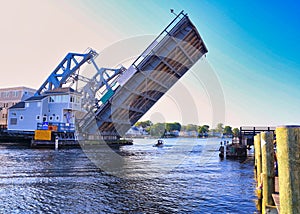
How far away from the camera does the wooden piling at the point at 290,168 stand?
2475 millimetres

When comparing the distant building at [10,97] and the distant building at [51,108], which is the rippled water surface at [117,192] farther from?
the distant building at [10,97]

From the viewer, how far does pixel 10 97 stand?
38125 mm

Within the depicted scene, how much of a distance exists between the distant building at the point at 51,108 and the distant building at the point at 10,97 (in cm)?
904

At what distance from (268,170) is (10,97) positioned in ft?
136

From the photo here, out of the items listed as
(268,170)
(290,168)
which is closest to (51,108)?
(268,170)

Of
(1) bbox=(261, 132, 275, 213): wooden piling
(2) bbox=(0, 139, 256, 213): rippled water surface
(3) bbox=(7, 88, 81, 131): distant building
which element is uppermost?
(3) bbox=(7, 88, 81, 131): distant building

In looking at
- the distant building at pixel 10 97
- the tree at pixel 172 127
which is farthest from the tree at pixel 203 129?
the distant building at pixel 10 97

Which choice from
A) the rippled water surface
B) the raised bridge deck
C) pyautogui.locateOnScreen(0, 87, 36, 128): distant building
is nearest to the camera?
the rippled water surface

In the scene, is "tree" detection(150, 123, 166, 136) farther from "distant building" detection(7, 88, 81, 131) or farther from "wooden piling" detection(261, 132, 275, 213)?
"wooden piling" detection(261, 132, 275, 213)

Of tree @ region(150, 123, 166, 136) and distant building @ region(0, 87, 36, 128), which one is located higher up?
distant building @ region(0, 87, 36, 128)

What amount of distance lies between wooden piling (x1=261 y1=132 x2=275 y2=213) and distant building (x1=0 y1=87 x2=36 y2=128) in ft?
122

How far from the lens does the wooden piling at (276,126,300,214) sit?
247 centimetres

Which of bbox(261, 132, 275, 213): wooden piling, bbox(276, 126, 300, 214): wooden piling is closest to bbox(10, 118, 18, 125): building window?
bbox(261, 132, 275, 213): wooden piling

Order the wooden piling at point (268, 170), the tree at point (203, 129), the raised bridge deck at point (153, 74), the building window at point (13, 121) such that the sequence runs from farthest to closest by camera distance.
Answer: the tree at point (203, 129) → the building window at point (13, 121) → the raised bridge deck at point (153, 74) → the wooden piling at point (268, 170)
